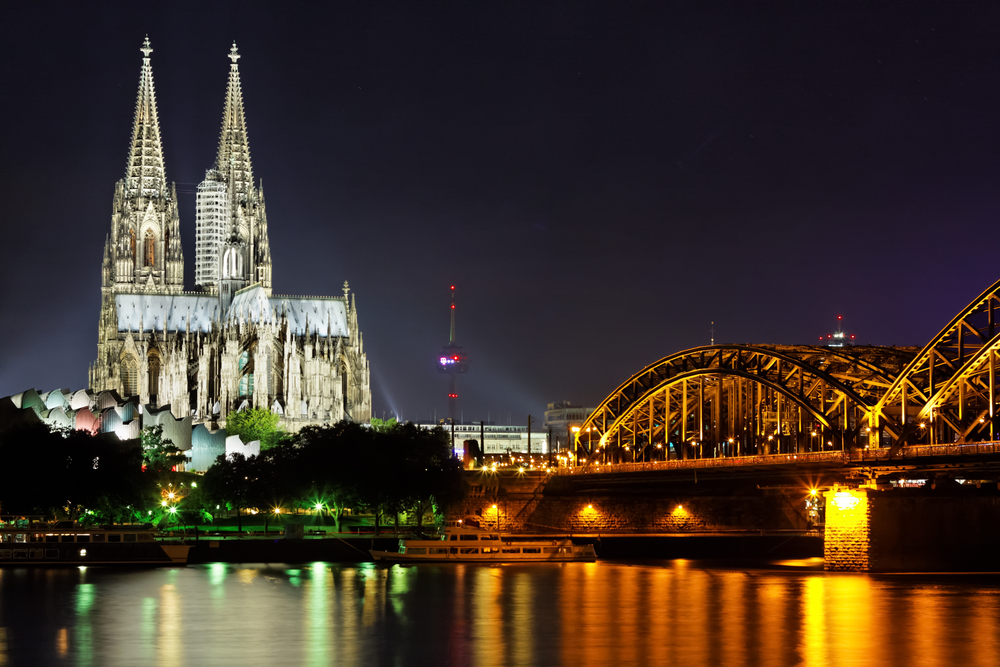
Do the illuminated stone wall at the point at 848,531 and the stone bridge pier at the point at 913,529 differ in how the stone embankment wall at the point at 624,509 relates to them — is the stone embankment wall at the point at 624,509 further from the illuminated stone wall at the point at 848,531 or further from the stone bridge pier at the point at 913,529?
the stone bridge pier at the point at 913,529

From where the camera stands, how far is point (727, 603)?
6762 centimetres

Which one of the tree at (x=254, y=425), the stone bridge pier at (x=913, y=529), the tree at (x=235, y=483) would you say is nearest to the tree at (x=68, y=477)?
the tree at (x=235, y=483)

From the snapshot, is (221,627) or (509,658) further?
(221,627)

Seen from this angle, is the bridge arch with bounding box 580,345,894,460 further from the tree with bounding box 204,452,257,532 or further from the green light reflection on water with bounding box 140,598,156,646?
the green light reflection on water with bounding box 140,598,156,646

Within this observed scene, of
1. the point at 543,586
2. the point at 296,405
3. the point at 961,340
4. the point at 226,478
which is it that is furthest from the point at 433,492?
the point at 296,405

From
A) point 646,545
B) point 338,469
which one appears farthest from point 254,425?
point 646,545

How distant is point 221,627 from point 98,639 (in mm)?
4991

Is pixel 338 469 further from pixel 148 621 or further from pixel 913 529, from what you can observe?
pixel 148 621

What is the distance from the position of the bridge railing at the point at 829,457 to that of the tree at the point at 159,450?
179 feet

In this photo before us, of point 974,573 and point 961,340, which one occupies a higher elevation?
point 961,340

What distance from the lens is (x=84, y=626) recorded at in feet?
191

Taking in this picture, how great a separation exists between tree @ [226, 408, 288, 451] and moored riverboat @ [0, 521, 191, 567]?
250 ft

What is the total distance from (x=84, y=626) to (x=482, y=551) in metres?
45.0

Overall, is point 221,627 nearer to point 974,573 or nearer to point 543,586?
point 543,586
